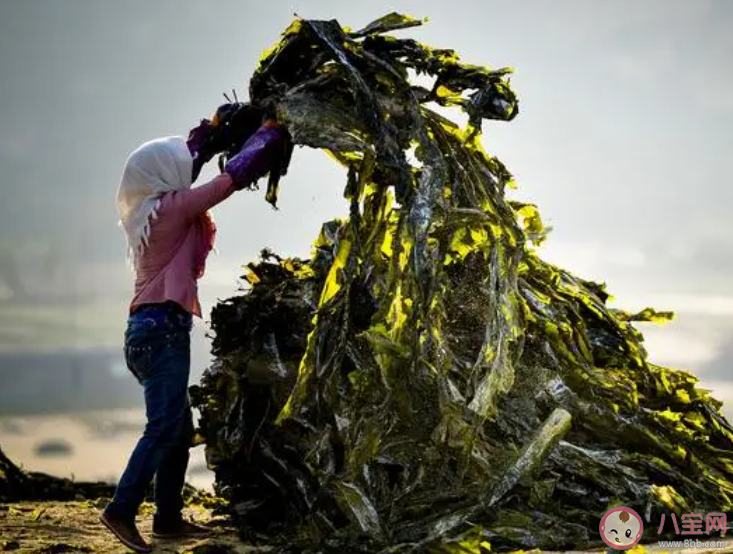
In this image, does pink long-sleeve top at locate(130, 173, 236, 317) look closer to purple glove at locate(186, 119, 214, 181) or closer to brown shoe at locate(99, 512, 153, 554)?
purple glove at locate(186, 119, 214, 181)

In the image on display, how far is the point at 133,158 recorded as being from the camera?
4.69 metres

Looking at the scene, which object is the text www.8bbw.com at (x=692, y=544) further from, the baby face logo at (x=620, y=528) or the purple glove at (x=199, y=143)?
the purple glove at (x=199, y=143)

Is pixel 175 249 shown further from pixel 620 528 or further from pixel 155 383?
pixel 620 528

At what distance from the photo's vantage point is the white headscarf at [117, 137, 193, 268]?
4.63 meters

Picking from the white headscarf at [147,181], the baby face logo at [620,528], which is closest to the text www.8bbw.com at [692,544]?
the baby face logo at [620,528]

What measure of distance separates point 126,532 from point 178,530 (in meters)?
0.58

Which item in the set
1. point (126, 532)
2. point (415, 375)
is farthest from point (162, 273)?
point (415, 375)

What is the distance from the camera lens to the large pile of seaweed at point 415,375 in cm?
428

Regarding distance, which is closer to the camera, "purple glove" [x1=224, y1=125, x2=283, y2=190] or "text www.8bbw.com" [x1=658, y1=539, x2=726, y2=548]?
"text www.8bbw.com" [x1=658, y1=539, x2=726, y2=548]

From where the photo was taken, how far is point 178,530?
4.98 meters

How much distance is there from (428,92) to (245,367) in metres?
2.10

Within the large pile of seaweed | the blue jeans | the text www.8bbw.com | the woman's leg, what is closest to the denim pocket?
the blue jeans

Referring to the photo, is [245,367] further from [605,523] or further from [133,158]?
[605,523]

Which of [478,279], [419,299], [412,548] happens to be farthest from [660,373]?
[412,548]
